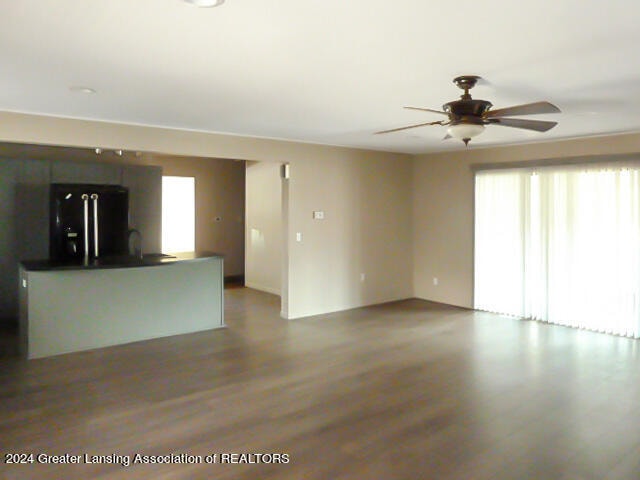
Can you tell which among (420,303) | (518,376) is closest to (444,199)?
(420,303)

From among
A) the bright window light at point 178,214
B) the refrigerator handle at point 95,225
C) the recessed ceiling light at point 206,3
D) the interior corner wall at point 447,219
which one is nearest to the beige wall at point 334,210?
the interior corner wall at point 447,219

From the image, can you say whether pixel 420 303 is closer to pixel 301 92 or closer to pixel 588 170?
pixel 588 170

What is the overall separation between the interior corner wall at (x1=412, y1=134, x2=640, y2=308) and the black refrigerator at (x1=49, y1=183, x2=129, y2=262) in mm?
4601

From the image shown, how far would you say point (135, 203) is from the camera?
7.11 meters

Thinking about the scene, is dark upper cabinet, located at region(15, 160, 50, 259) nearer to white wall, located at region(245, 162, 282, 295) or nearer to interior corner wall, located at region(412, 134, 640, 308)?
white wall, located at region(245, 162, 282, 295)

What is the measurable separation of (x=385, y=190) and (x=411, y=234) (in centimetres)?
96

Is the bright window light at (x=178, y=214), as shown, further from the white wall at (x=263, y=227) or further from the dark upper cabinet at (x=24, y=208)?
the dark upper cabinet at (x=24, y=208)

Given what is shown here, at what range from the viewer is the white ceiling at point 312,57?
2.12 m

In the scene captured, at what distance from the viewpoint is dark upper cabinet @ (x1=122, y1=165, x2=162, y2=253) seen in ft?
23.1

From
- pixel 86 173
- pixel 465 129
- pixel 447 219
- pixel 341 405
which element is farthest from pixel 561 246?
pixel 86 173

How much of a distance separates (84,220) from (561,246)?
20.3 feet

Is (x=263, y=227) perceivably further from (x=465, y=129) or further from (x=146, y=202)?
(x=465, y=129)

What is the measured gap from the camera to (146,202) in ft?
23.7

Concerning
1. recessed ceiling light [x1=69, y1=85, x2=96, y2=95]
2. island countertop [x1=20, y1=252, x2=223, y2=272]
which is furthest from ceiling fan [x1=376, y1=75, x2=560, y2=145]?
island countertop [x1=20, y1=252, x2=223, y2=272]
